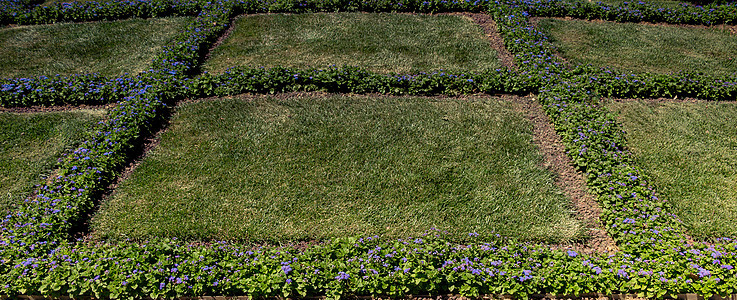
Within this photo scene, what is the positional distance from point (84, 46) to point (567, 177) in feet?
32.9

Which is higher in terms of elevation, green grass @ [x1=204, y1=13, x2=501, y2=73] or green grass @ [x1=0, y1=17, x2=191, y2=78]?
green grass @ [x1=204, y1=13, x2=501, y2=73]

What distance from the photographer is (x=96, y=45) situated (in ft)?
34.2

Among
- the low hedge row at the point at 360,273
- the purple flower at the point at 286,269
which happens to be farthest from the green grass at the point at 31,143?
the purple flower at the point at 286,269

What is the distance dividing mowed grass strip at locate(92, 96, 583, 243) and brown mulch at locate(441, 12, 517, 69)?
165cm

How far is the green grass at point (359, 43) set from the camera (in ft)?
31.3

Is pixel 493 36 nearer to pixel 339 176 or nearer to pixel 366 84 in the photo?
pixel 366 84

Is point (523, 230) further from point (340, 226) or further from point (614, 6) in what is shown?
point (614, 6)

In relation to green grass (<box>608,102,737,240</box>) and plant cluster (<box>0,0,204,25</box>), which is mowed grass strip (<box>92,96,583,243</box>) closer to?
green grass (<box>608,102,737,240</box>)

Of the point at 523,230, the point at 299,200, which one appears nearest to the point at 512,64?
the point at 523,230

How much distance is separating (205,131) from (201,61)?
2.61 metres

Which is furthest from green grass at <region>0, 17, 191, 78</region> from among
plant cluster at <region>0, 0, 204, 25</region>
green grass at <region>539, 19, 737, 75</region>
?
green grass at <region>539, 19, 737, 75</region>

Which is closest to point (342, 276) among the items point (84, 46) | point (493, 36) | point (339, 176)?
point (339, 176)

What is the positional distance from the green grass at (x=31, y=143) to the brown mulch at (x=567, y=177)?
7.08m

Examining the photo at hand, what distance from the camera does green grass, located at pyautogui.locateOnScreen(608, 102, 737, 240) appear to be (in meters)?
6.20
